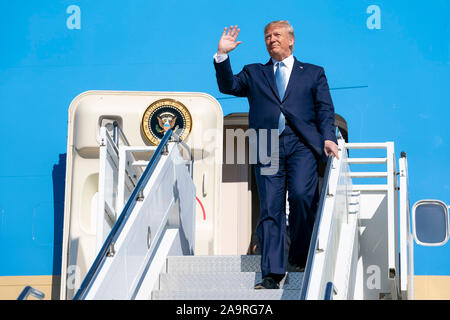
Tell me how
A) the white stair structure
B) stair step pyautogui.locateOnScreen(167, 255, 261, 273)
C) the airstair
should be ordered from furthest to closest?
stair step pyautogui.locateOnScreen(167, 255, 261, 273) → the white stair structure → the airstair

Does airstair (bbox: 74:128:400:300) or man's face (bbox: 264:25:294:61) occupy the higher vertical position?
man's face (bbox: 264:25:294:61)

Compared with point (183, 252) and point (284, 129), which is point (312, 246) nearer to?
point (284, 129)

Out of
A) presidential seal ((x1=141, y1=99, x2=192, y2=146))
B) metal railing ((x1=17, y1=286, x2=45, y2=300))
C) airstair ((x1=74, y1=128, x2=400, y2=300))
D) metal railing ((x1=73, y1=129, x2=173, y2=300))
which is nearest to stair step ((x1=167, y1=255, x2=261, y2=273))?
airstair ((x1=74, y1=128, x2=400, y2=300))

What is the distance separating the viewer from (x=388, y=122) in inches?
329

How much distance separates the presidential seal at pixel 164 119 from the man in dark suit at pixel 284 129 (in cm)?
232

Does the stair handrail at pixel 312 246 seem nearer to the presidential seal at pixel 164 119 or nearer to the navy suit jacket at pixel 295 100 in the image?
the navy suit jacket at pixel 295 100

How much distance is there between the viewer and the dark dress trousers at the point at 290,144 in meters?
5.45

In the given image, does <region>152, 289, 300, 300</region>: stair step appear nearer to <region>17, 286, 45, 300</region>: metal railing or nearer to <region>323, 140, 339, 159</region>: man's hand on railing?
<region>323, 140, 339, 159</region>: man's hand on railing

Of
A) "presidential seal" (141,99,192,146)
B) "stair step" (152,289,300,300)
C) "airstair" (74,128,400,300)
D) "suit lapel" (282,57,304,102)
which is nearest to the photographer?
"airstair" (74,128,400,300)

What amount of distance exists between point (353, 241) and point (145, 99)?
9.66ft

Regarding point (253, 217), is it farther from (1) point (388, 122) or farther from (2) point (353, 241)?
(2) point (353, 241)

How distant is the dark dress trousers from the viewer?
5449 mm

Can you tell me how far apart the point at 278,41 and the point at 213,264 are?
164 centimetres

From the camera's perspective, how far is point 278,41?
5.69 m
